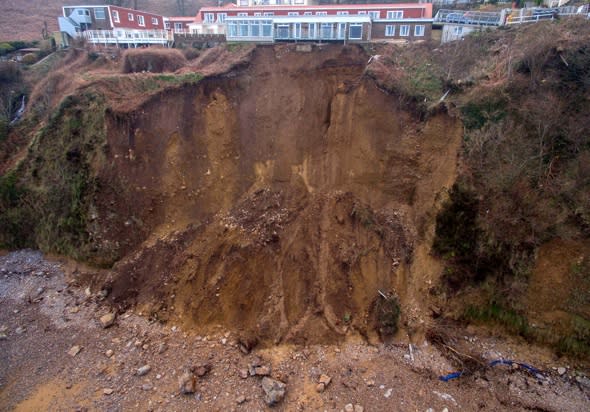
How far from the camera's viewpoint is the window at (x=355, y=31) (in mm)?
19703

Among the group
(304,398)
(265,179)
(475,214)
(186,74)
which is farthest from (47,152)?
(475,214)

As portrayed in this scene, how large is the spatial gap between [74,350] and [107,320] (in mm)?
1349

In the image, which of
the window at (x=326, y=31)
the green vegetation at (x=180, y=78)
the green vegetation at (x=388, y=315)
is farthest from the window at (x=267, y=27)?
the green vegetation at (x=388, y=315)

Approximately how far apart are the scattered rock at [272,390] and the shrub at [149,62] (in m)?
16.6

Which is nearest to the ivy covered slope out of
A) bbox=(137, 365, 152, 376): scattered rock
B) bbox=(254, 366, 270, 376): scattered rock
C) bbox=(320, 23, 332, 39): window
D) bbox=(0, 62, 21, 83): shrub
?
bbox=(254, 366, 270, 376): scattered rock

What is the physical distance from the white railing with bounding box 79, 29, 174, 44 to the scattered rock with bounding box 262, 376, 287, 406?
21.6 meters

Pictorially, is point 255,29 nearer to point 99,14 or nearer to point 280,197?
point 280,197

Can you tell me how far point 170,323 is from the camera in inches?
517

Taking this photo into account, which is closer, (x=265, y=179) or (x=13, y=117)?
(x=265, y=179)

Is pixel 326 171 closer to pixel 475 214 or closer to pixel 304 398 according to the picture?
pixel 475 214

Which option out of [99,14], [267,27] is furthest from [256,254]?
[99,14]

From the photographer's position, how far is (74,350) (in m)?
12.2

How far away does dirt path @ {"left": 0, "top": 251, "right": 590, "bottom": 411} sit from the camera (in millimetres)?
10609

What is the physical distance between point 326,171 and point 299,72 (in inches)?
222
